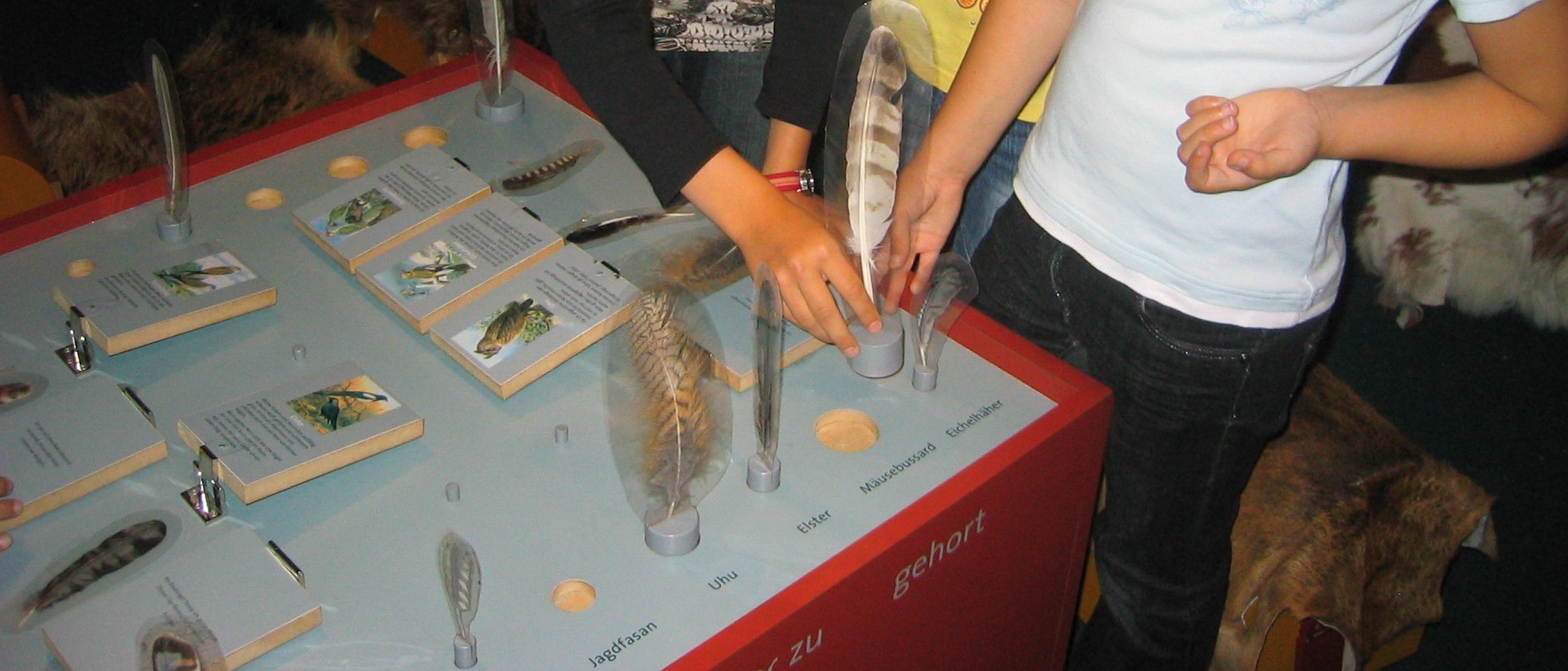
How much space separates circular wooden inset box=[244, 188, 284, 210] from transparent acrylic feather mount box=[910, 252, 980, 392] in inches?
26.9

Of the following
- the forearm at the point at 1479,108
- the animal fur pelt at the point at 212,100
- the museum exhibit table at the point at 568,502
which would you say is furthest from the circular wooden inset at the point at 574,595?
the animal fur pelt at the point at 212,100

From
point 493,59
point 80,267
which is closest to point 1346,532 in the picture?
Result: point 493,59

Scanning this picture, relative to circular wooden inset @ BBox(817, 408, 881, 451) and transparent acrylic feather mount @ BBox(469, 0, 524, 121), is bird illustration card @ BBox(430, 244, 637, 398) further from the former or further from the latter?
transparent acrylic feather mount @ BBox(469, 0, 524, 121)

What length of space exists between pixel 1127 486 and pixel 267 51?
157 centimetres

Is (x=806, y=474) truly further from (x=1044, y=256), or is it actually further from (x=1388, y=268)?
(x=1388, y=268)

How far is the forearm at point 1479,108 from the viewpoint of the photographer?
2.84 feet

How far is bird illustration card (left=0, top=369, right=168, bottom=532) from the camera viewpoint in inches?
38.9

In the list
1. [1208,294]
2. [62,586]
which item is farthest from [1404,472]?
[62,586]

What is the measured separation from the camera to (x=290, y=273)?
1.24 m

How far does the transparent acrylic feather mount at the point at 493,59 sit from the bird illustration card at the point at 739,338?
418mm

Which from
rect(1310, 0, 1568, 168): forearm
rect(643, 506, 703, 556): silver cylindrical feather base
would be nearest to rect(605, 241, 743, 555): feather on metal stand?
rect(643, 506, 703, 556): silver cylindrical feather base

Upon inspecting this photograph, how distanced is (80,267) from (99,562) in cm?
40

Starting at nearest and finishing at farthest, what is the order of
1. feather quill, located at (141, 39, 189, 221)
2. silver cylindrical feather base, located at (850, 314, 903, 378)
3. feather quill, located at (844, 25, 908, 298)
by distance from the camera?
feather quill, located at (844, 25, 908, 298)
silver cylindrical feather base, located at (850, 314, 903, 378)
feather quill, located at (141, 39, 189, 221)

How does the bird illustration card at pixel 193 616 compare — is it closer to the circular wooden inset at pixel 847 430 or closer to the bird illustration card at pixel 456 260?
the bird illustration card at pixel 456 260
